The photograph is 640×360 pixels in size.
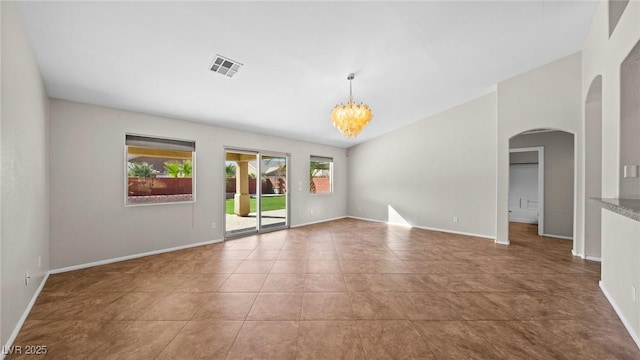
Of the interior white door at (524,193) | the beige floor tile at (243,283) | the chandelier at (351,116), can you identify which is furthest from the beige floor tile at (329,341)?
the interior white door at (524,193)

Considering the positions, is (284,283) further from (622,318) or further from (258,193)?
(622,318)

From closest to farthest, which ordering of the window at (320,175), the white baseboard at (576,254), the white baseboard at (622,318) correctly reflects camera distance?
the white baseboard at (622,318) < the white baseboard at (576,254) < the window at (320,175)

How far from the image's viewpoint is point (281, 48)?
2.67 meters

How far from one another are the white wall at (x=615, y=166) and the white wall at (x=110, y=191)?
5737mm

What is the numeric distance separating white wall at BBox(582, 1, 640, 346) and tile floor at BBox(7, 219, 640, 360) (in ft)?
0.69

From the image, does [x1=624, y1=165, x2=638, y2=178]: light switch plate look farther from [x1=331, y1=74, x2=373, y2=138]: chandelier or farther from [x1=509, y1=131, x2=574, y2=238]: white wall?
[x1=509, y1=131, x2=574, y2=238]: white wall

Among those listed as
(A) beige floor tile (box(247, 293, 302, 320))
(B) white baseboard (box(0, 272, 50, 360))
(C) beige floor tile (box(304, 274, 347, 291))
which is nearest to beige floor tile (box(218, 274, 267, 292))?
(A) beige floor tile (box(247, 293, 302, 320))

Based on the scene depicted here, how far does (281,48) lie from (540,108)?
15.9 feet

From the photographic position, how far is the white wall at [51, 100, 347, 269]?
320 centimetres

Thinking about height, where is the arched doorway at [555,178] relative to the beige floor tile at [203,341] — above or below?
above

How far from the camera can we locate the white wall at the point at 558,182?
16.3ft

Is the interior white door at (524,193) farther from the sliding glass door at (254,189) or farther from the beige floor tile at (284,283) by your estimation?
the beige floor tile at (284,283)

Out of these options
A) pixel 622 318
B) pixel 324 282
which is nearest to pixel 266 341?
pixel 324 282

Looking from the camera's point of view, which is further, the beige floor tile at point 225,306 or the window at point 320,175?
the window at point 320,175
